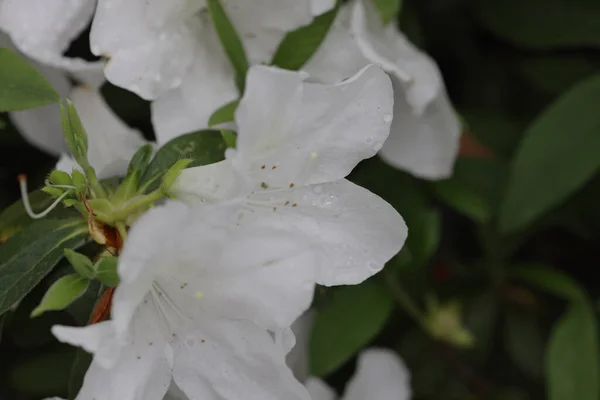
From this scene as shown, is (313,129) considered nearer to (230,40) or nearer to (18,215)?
(230,40)

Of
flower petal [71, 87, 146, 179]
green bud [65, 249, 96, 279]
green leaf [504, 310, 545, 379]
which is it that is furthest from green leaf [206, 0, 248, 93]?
green leaf [504, 310, 545, 379]

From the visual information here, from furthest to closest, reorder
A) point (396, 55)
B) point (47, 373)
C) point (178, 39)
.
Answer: point (47, 373) < point (396, 55) < point (178, 39)

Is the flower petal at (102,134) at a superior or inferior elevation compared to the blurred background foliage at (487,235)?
superior

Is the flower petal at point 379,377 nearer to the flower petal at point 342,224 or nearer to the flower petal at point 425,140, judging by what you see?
the flower petal at point 425,140

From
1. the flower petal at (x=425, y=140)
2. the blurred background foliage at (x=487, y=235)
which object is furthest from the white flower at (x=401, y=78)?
the blurred background foliage at (x=487, y=235)

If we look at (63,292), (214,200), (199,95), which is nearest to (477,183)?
(199,95)

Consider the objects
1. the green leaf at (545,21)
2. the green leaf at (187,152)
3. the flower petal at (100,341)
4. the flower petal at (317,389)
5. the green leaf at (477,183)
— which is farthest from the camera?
the green leaf at (545,21)
